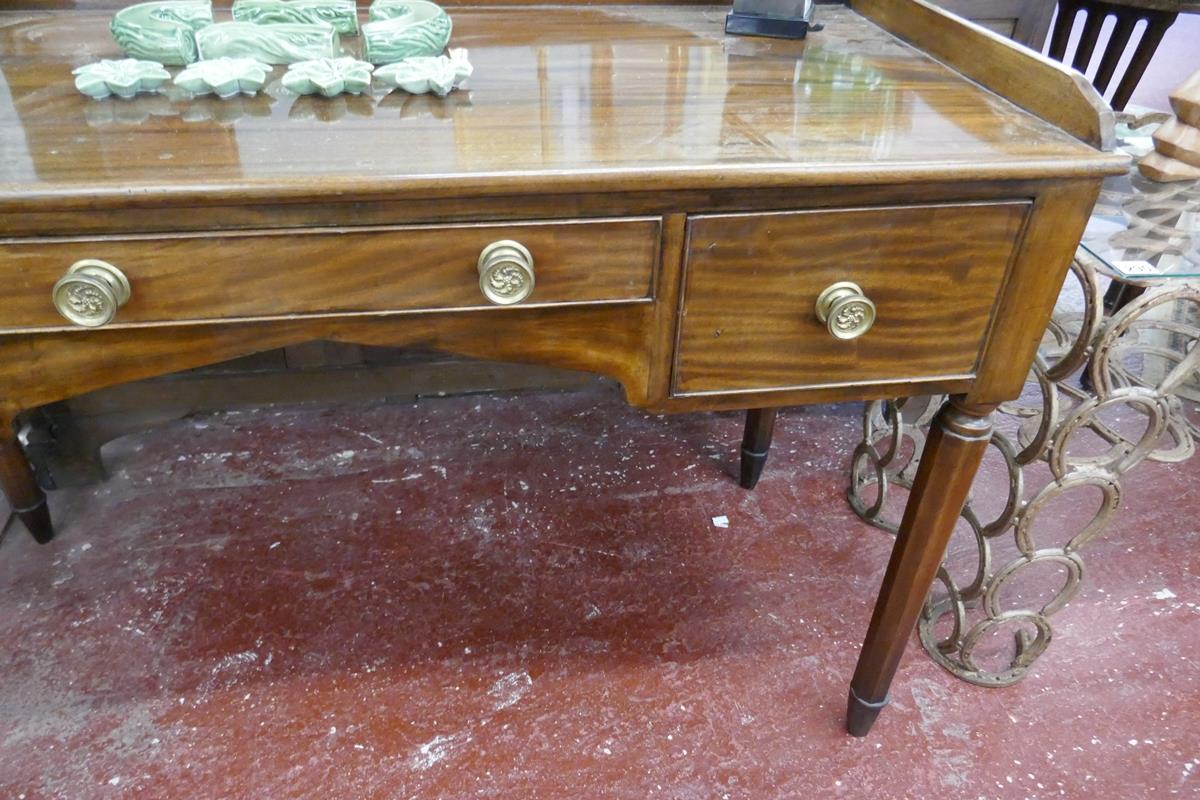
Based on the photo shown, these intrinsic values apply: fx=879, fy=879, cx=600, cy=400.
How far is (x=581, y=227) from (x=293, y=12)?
460mm

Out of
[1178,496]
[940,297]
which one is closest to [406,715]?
[940,297]

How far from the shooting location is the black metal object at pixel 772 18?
3.11 ft

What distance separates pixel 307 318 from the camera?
0.65 metres

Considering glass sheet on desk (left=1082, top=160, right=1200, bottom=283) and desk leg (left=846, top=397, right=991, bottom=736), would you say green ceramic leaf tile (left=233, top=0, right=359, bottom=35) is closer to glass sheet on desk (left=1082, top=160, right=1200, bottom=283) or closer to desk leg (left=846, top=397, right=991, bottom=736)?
desk leg (left=846, top=397, right=991, bottom=736)

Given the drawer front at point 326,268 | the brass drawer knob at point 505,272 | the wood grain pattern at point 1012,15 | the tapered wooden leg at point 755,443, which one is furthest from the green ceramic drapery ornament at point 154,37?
the wood grain pattern at point 1012,15

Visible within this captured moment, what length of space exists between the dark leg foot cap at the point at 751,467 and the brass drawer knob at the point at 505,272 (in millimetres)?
822

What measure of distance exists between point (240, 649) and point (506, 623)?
344 millimetres

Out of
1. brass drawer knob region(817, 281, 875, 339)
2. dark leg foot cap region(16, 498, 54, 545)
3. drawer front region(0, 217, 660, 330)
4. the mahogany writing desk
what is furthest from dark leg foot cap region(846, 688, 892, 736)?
dark leg foot cap region(16, 498, 54, 545)

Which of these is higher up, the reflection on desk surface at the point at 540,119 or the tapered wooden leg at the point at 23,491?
the reflection on desk surface at the point at 540,119

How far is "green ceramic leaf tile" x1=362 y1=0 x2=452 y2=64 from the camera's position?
2.59 feet

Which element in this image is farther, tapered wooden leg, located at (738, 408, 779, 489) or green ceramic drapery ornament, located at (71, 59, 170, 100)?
tapered wooden leg, located at (738, 408, 779, 489)

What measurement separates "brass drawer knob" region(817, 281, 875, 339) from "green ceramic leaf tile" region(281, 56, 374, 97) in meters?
0.42

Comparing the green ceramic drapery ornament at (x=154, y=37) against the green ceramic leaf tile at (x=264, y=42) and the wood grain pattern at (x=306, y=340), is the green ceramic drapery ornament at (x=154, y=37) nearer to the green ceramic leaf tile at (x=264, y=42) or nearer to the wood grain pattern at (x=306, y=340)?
the green ceramic leaf tile at (x=264, y=42)

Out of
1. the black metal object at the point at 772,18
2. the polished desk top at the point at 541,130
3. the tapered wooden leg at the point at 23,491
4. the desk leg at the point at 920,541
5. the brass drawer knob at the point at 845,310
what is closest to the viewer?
the polished desk top at the point at 541,130
